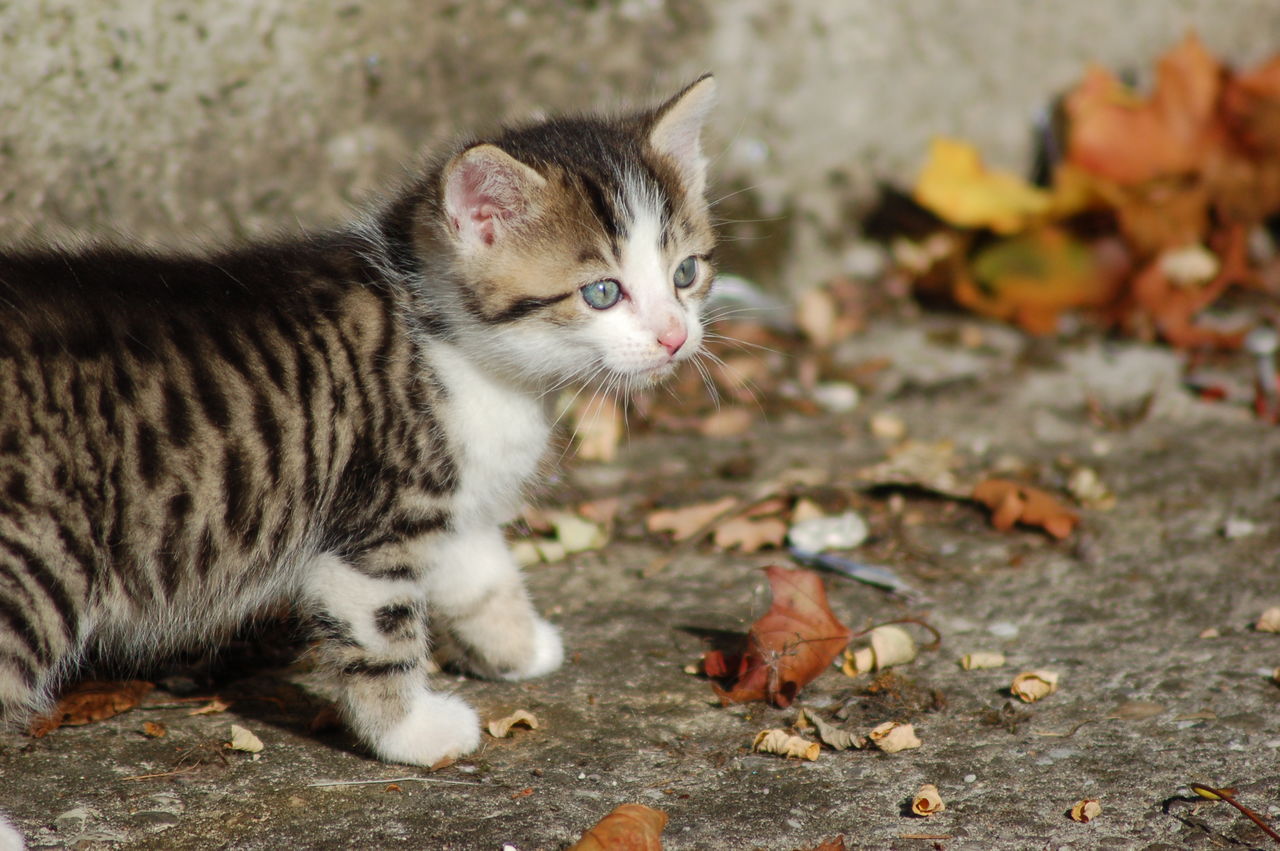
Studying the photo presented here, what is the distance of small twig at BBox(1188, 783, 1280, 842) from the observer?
204cm

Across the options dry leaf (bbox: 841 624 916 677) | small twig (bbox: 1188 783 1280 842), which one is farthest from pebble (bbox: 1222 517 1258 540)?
small twig (bbox: 1188 783 1280 842)

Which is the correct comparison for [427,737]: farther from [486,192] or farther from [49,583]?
[486,192]

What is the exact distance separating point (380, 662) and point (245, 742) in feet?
0.97

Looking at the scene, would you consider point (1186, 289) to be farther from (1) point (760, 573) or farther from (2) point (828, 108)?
(1) point (760, 573)

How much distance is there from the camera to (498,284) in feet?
8.39

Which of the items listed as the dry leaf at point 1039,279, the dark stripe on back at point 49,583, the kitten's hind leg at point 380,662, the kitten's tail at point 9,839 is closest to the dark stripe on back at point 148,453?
the dark stripe on back at point 49,583

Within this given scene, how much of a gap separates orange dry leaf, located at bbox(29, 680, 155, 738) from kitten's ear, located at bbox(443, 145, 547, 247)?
3.84 feet

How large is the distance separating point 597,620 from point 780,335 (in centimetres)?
176

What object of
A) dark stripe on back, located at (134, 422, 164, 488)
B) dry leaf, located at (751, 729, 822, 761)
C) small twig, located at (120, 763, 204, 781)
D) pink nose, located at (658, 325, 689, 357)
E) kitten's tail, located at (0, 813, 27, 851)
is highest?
pink nose, located at (658, 325, 689, 357)

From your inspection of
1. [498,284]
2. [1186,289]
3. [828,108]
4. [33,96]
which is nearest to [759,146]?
[828,108]

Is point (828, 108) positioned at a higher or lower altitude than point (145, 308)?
higher

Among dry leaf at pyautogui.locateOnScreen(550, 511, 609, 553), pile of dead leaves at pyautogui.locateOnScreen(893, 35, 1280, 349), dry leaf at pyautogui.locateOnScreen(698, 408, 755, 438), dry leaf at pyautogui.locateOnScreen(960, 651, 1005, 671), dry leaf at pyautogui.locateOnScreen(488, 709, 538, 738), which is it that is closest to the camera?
dry leaf at pyautogui.locateOnScreen(488, 709, 538, 738)

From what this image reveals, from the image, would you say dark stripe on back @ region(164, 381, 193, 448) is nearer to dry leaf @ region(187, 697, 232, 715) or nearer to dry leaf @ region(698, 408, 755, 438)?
dry leaf @ region(187, 697, 232, 715)

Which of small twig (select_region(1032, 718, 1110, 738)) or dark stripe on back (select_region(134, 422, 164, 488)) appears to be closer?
dark stripe on back (select_region(134, 422, 164, 488))
